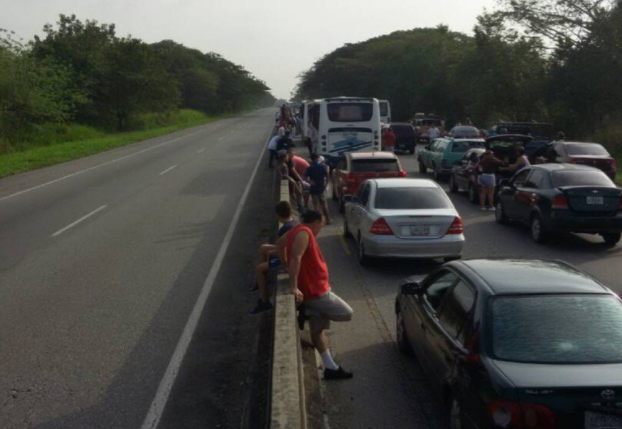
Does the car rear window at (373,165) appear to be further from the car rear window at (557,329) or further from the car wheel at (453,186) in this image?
the car rear window at (557,329)

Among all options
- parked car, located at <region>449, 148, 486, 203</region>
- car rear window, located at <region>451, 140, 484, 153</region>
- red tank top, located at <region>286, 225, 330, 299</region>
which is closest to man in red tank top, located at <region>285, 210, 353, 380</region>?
red tank top, located at <region>286, 225, 330, 299</region>

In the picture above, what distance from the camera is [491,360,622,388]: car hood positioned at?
5.20 metres

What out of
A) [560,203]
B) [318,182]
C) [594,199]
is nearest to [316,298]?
[560,203]

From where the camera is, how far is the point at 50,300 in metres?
11.0

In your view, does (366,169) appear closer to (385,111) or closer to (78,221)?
(78,221)

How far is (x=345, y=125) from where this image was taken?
1190 inches

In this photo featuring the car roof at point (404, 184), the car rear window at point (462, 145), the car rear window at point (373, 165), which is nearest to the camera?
the car roof at point (404, 184)

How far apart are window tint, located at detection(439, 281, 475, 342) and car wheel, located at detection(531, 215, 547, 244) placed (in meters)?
9.18

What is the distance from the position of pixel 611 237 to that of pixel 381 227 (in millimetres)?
5292

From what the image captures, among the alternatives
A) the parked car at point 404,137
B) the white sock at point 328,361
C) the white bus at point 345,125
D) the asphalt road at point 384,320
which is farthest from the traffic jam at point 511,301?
the parked car at point 404,137

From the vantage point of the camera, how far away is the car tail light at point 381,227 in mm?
12859

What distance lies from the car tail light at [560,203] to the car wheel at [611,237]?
3.37 ft

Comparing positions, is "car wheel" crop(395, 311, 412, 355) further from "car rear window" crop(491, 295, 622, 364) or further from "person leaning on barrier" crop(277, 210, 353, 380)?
"car rear window" crop(491, 295, 622, 364)

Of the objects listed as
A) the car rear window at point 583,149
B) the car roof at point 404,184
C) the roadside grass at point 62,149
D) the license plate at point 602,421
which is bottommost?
the roadside grass at point 62,149
